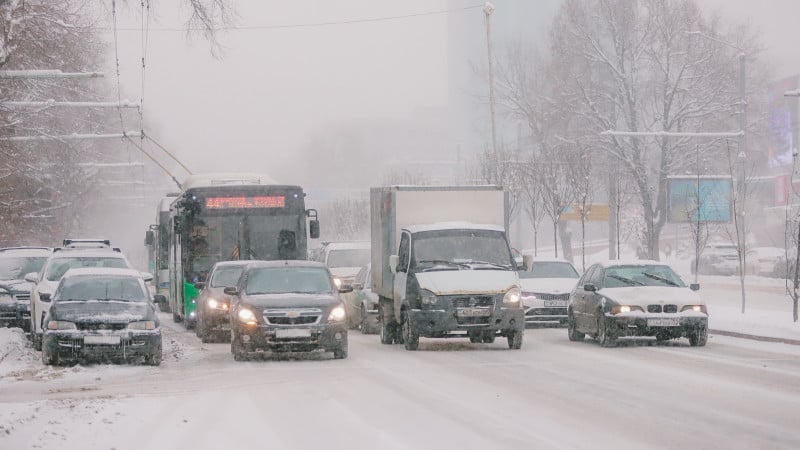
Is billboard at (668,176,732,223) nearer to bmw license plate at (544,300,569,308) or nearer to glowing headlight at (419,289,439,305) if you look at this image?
bmw license plate at (544,300,569,308)

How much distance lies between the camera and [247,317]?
69.9 ft

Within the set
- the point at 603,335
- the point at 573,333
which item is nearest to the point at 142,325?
→ the point at 603,335

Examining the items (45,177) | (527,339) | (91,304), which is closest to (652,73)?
(45,177)

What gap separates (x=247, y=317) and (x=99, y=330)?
233 centimetres

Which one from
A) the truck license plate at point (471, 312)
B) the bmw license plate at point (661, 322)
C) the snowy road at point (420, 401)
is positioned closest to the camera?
the snowy road at point (420, 401)

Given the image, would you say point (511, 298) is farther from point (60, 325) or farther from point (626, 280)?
point (60, 325)

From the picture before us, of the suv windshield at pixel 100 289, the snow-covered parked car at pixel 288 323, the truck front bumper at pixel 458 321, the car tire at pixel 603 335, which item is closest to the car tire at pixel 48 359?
the suv windshield at pixel 100 289

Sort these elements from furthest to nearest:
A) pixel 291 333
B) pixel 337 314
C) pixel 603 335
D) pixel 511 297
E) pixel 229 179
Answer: pixel 229 179
pixel 603 335
pixel 511 297
pixel 337 314
pixel 291 333

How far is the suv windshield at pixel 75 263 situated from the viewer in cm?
2739

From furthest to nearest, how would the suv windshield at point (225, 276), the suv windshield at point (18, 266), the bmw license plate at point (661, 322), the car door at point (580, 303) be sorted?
1. the suv windshield at point (18, 266)
2. the suv windshield at point (225, 276)
3. the car door at point (580, 303)
4. the bmw license plate at point (661, 322)

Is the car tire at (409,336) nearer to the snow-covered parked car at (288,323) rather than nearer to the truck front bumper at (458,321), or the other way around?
the truck front bumper at (458,321)

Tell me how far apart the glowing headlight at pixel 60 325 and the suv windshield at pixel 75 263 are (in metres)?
6.57

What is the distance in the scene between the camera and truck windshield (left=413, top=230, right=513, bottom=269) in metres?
24.0

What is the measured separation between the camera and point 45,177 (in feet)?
→ 198
